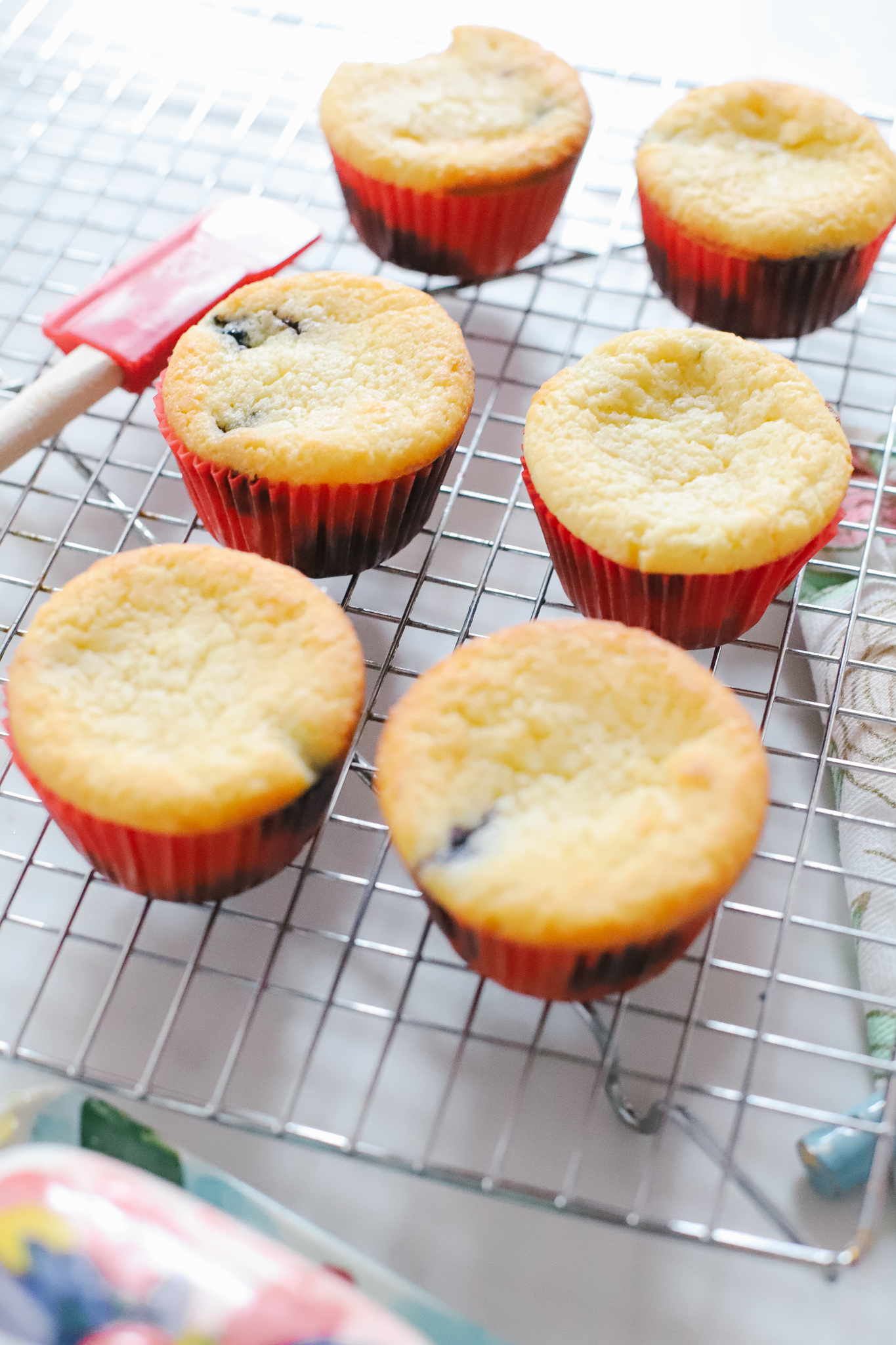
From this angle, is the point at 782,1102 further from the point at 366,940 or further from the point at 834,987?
the point at 366,940

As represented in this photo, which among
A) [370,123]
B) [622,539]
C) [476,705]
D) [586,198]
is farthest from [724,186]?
[476,705]

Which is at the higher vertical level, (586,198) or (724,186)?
(724,186)

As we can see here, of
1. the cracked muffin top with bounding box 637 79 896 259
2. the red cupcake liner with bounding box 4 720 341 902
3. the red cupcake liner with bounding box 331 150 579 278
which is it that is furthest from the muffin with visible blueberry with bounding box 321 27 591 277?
the red cupcake liner with bounding box 4 720 341 902

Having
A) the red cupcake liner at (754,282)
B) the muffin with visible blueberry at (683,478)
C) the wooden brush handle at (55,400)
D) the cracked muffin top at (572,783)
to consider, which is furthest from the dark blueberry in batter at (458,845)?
the red cupcake liner at (754,282)

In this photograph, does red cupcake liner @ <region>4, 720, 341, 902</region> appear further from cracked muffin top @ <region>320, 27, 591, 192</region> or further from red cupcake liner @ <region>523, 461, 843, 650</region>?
cracked muffin top @ <region>320, 27, 591, 192</region>

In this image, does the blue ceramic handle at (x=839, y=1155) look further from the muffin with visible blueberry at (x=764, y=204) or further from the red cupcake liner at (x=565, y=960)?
the muffin with visible blueberry at (x=764, y=204)

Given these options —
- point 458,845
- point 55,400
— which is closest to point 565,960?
point 458,845

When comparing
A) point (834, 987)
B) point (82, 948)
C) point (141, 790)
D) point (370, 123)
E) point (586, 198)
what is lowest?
point (82, 948)
